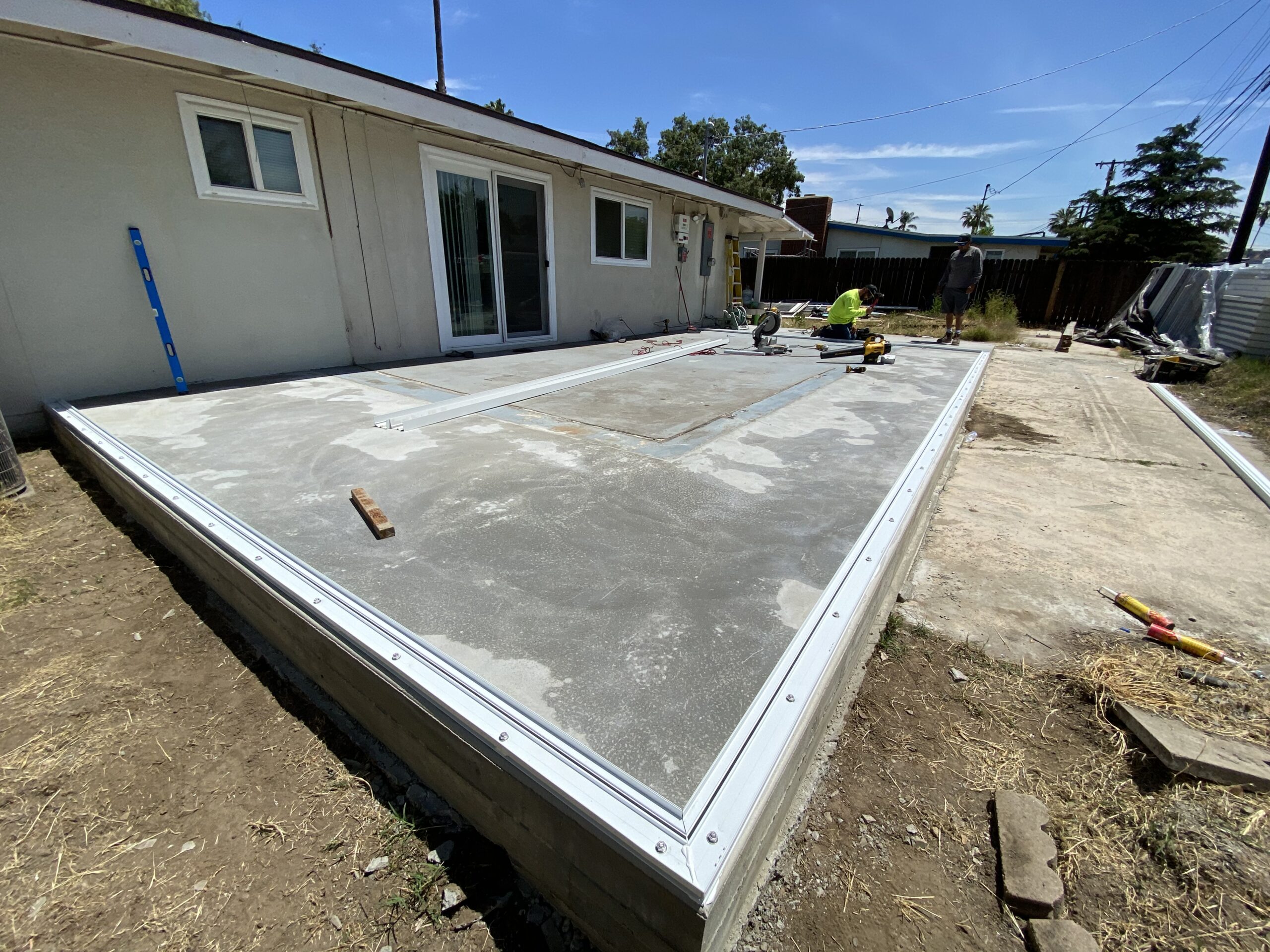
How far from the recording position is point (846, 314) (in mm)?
7988

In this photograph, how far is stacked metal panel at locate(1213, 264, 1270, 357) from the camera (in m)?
7.34

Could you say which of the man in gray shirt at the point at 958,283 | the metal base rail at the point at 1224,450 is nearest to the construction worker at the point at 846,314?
the man in gray shirt at the point at 958,283

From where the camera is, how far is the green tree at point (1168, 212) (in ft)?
74.4

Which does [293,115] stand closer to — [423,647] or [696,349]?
[696,349]

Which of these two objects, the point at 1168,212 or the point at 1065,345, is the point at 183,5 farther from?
the point at 1168,212

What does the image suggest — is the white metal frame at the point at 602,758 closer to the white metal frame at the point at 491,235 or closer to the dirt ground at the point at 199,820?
the dirt ground at the point at 199,820

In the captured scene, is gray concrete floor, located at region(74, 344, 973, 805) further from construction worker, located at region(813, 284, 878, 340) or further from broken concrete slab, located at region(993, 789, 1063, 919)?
construction worker, located at region(813, 284, 878, 340)

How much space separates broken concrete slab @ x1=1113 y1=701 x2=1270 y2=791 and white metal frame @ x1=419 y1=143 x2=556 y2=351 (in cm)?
630

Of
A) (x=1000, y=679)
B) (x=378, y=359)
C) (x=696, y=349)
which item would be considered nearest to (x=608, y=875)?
(x=1000, y=679)

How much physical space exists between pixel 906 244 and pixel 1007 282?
7530mm

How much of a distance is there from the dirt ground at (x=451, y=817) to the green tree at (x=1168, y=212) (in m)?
29.6

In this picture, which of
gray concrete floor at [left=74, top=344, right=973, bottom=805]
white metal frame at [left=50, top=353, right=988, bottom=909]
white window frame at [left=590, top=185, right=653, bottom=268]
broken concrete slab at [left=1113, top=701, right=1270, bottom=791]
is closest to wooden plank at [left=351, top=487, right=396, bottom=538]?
gray concrete floor at [left=74, top=344, right=973, bottom=805]

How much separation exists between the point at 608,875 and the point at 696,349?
6562 mm

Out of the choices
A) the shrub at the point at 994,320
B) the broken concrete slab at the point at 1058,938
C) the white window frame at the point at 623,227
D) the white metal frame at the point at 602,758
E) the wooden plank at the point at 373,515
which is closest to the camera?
the white metal frame at the point at 602,758
